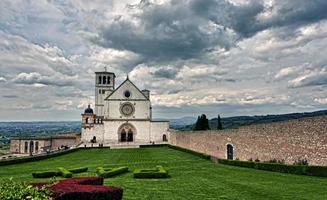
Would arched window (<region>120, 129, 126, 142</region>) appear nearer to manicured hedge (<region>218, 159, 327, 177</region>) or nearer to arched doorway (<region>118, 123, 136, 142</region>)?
arched doorway (<region>118, 123, 136, 142</region>)

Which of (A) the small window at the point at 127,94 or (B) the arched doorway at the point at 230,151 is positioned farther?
(A) the small window at the point at 127,94

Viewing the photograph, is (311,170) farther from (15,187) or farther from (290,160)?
(15,187)

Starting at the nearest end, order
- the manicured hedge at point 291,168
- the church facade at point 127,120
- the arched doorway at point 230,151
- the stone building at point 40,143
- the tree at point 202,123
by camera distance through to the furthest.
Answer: the manicured hedge at point 291,168
the arched doorway at point 230,151
the tree at point 202,123
the stone building at point 40,143
the church facade at point 127,120

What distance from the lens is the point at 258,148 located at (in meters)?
21.4

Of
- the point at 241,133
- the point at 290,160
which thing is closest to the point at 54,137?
the point at 241,133

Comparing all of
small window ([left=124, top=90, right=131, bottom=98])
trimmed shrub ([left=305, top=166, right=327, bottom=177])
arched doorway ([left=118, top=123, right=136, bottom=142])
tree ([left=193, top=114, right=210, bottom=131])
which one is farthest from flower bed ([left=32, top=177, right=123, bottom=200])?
small window ([left=124, top=90, right=131, bottom=98])

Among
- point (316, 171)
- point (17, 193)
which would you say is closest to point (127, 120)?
point (316, 171)

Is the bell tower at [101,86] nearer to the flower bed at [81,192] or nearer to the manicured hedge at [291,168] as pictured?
the manicured hedge at [291,168]

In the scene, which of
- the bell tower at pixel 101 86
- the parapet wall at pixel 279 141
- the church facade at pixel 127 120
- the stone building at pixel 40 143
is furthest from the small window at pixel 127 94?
the parapet wall at pixel 279 141

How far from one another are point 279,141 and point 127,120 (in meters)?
43.3

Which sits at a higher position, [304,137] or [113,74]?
[113,74]

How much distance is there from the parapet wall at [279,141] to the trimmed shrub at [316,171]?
38cm

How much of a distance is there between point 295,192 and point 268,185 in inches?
68.2

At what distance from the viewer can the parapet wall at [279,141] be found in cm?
1554
